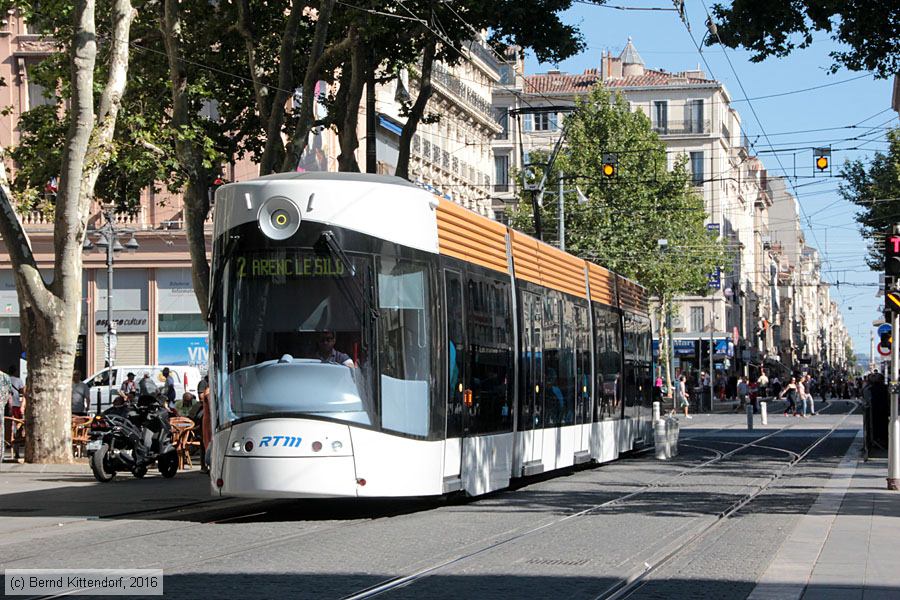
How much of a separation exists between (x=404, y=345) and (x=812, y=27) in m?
12.1

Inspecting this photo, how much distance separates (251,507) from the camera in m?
18.2

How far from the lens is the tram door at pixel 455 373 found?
16.6m

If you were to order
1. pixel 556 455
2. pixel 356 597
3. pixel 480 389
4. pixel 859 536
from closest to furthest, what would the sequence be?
1. pixel 356 597
2. pixel 859 536
3. pixel 480 389
4. pixel 556 455

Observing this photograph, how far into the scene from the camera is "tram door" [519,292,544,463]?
2011 cm

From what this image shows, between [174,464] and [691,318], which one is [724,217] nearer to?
[691,318]

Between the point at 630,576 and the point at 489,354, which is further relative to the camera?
the point at 489,354

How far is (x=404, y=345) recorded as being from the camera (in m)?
15.7

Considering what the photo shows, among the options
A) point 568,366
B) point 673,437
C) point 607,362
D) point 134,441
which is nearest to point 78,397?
point 134,441

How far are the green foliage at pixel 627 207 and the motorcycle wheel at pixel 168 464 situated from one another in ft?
179

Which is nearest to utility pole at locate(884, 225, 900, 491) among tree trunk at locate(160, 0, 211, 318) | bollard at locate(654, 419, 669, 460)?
bollard at locate(654, 419, 669, 460)

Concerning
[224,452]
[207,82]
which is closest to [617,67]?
[207,82]

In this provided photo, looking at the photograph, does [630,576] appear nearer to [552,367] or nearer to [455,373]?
[455,373]

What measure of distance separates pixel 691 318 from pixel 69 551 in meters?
95.4

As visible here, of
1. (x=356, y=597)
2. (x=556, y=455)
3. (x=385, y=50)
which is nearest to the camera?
(x=356, y=597)
